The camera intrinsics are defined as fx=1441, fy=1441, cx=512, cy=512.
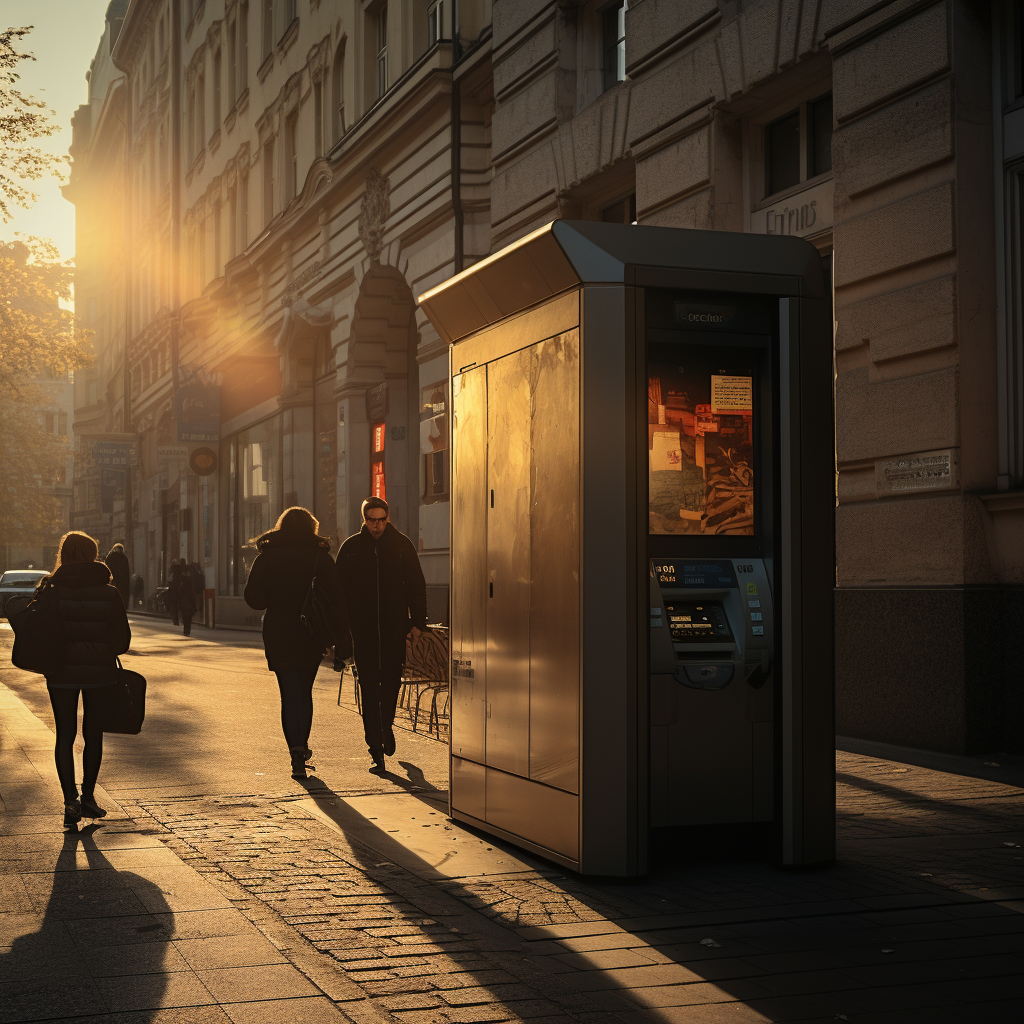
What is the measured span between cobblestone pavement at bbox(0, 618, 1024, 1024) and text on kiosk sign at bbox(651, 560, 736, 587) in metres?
1.15

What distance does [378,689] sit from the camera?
10203mm

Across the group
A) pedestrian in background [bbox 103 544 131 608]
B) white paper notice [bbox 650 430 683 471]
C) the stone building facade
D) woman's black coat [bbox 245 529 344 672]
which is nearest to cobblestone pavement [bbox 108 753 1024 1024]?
white paper notice [bbox 650 430 683 471]

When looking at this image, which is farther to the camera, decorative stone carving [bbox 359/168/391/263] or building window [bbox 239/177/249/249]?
building window [bbox 239/177/249/249]

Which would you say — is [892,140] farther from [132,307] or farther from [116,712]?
[132,307]

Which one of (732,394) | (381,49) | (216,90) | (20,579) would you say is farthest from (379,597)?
(20,579)

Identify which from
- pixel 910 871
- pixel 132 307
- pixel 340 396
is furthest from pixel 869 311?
pixel 132 307

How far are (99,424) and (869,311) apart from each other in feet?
214

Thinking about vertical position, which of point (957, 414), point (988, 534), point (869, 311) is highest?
point (869, 311)

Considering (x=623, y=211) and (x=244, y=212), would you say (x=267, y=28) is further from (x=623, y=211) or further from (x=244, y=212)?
(x=623, y=211)

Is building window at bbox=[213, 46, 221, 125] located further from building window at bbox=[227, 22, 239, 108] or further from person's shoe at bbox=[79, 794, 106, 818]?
person's shoe at bbox=[79, 794, 106, 818]

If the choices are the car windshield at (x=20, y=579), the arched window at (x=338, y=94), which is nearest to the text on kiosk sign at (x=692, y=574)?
the arched window at (x=338, y=94)

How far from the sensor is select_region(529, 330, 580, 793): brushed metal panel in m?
6.34

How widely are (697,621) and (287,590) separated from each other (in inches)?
156

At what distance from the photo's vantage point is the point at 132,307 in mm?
54812
